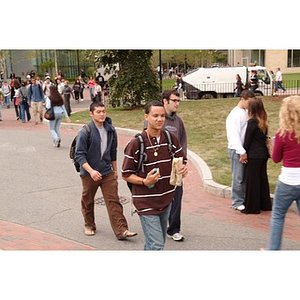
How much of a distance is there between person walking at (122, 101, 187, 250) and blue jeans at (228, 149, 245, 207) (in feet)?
8.22

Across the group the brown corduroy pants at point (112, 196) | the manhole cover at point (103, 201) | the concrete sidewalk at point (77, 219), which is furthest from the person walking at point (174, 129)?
the manhole cover at point (103, 201)

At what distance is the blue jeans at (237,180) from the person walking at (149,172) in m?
2.51

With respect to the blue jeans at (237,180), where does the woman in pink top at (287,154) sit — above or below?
above

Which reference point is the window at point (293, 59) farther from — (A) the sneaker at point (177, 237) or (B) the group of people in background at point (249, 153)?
(A) the sneaker at point (177, 237)

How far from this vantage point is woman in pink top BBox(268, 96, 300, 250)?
4.16 metres

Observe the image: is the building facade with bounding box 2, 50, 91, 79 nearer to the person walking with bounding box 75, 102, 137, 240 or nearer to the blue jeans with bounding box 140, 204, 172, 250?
the person walking with bounding box 75, 102, 137, 240

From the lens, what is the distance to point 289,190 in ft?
14.0

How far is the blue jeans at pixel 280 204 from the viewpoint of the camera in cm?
428

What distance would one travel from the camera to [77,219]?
6.25 metres

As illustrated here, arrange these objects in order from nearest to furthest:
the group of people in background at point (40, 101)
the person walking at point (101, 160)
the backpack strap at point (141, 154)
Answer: the backpack strap at point (141, 154), the person walking at point (101, 160), the group of people in background at point (40, 101)

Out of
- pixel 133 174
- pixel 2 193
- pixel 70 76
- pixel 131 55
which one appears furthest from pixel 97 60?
pixel 70 76

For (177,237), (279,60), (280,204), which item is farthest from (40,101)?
(279,60)

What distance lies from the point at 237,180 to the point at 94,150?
7.68 ft

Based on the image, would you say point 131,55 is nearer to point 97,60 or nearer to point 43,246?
point 97,60
